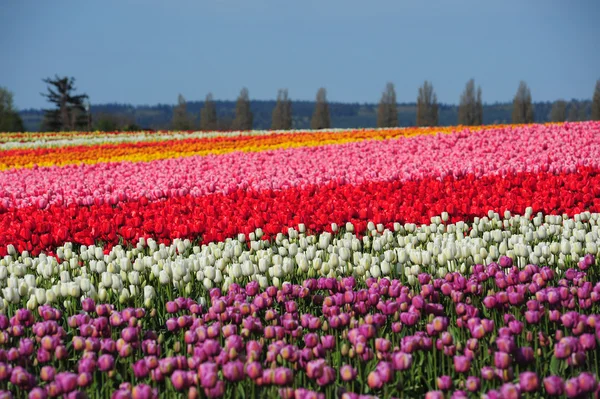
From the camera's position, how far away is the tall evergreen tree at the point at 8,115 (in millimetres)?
68062

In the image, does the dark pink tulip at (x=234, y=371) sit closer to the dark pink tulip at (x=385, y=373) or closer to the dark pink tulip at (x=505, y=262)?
the dark pink tulip at (x=385, y=373)

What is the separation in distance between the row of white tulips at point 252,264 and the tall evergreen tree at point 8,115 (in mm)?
67696

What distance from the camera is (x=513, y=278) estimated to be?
443cm

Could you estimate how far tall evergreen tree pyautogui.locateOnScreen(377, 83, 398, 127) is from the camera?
6894 cm

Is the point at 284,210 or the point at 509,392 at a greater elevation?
the point at 284,210

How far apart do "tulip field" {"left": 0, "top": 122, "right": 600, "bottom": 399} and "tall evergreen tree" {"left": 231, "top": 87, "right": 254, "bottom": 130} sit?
62879mm

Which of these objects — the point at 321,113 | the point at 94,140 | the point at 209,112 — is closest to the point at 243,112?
the point at 209,112

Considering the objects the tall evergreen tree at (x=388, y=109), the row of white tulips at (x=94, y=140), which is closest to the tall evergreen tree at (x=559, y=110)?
the tall evergreen tree at (x=388, y=109)

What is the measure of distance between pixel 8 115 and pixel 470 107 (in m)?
48.0

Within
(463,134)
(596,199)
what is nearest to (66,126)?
(463,134)

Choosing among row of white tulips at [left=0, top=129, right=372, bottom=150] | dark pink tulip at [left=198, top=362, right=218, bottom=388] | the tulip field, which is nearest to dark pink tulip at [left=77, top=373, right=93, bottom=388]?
the tulip field

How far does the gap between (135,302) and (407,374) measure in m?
1.97

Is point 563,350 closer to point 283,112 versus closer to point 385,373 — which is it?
point 385,373

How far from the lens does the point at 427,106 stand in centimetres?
6750
